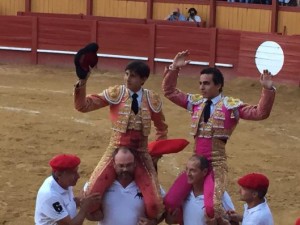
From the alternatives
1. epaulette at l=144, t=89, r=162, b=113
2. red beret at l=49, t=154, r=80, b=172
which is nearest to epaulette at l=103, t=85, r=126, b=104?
epaulette at l=144, t=89, r=162, b=113

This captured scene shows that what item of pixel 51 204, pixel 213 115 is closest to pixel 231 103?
pixel 213 115

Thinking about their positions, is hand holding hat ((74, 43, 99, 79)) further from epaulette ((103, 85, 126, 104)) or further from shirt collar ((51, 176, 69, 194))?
shirt collar ((51, 176, 69, 194))

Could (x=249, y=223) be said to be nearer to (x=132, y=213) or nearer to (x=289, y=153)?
(x=132, y=213)

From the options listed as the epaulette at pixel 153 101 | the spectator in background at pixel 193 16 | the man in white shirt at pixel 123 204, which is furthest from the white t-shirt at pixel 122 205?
the spectator in background at pixel 193 16

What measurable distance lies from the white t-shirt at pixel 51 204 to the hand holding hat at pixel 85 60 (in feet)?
2.32

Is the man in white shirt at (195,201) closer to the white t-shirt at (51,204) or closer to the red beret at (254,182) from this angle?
the red beret at (254,182)

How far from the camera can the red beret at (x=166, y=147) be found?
18.6ft

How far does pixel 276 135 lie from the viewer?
11609 millimetres

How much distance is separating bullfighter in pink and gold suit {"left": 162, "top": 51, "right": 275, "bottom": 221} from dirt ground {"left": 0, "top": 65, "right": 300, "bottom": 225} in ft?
7.41

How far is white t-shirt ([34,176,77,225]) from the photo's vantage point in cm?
513

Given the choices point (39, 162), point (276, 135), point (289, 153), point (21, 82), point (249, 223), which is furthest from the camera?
point (21, 82)

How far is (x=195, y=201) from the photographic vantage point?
5402 millimetres

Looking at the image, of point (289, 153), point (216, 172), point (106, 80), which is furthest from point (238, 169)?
point (106, 80)

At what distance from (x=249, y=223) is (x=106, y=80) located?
10954mm
